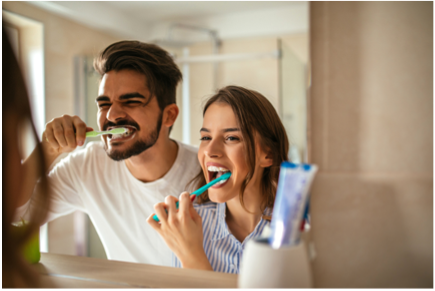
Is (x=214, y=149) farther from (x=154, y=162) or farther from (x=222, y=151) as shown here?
(x=154, y=162)

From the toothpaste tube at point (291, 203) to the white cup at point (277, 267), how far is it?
1cm

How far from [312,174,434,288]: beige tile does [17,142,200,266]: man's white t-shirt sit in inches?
10.5

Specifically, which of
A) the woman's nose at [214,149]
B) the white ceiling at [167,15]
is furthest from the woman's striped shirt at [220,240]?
the white ceiling at [167,15]

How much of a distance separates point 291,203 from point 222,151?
214mm

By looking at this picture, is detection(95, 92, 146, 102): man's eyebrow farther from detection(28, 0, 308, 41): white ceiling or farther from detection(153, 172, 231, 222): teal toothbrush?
detection(153, 172, 231, 222): teal toothbrush

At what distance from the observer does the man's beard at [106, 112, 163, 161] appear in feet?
2.00

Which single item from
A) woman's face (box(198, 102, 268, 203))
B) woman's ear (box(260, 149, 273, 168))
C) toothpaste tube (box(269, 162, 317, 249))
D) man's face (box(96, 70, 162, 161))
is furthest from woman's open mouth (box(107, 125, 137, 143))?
toothpaste tube (box(269, 162, 317, 249))

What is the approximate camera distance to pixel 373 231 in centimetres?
36

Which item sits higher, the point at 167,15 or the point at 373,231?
the point at 167,15

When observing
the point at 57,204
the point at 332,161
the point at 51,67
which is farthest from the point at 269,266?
the point at 51,67

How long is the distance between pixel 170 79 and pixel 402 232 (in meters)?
0.45

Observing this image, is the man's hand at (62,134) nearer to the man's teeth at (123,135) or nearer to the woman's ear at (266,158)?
the man's teeth at (123,135)

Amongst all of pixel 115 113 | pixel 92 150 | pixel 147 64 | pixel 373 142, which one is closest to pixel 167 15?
pixel 147 64

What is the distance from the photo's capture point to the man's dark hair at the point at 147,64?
1.89ft
